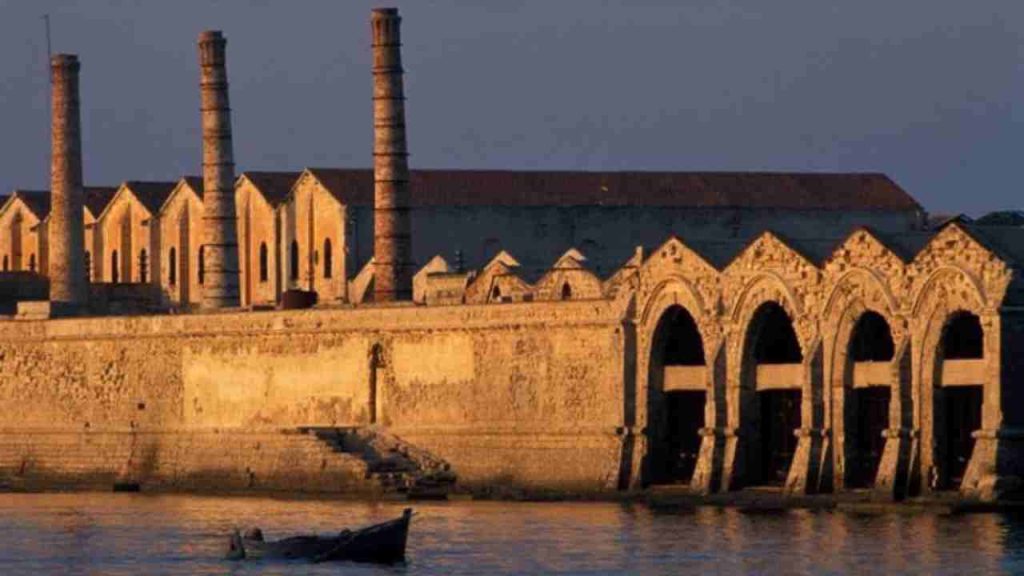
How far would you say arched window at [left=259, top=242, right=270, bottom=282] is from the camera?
7781 cm

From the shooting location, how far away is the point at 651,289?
56.2m

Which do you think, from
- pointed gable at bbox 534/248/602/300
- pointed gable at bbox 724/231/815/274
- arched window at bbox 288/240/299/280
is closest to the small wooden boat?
pointed gable at bbox 724/231/815/274

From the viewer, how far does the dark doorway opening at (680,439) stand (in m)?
56.3

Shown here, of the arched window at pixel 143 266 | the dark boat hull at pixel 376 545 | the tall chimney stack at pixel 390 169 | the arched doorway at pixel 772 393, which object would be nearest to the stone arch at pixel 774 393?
the arched doorway at pixel 772 393

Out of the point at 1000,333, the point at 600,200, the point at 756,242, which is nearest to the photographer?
the point at 1000,333

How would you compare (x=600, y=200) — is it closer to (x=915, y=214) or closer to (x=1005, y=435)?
(x=915, y=214)

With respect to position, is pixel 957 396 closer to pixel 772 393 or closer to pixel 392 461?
pixel 772 393

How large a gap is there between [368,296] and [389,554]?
25677 millimetres

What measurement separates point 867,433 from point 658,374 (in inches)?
168

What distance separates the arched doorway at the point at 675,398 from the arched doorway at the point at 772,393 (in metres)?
1.04

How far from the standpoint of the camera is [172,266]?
80.8 metres

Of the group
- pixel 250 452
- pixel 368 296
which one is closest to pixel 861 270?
pixel 250 452

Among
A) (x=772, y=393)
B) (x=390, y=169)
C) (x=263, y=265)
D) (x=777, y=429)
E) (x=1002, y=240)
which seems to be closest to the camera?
(x=1002, y=240)

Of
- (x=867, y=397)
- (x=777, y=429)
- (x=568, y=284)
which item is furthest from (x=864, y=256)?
(x=568, y=284)
